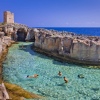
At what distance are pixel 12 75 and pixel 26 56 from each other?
12.8m

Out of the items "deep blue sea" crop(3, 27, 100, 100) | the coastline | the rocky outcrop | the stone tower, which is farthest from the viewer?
the stone tower

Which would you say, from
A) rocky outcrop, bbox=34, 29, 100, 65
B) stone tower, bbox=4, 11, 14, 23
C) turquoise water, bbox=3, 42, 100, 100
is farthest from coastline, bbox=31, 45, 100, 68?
stone tower, bbox=4, 11, 14, 23

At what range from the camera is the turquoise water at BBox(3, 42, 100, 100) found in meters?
24.0

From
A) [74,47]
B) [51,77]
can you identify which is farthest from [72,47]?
[51,77]

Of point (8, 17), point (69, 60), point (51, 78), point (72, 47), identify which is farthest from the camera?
point (8, 17)

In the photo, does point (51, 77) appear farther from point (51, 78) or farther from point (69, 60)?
point (69, 60)

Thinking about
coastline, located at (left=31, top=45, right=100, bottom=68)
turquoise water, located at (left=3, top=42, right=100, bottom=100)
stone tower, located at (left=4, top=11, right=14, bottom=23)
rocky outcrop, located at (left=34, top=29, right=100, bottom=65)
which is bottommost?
turquoise water, located at (left=3, top=42, right=100, bottom=100)

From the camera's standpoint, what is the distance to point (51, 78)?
29469 millimetres

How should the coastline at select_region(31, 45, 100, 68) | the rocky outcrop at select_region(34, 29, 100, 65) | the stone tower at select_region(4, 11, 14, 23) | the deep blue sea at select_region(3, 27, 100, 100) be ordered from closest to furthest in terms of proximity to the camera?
1. the deep blue sea at select_region(3, 27, 100, 100)
2. the coastline at select_region(31, 45, 100, 68)
3. the rocky outcrop at select_region(34, 29, 100, 65)
4. the stone tower at select_region(4, 11, 14, 23)

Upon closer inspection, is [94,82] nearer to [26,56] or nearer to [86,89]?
[86,89]

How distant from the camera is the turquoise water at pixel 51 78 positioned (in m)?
24.0

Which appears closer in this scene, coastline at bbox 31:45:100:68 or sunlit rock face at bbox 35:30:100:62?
coastline at bbox 31:45:100:68

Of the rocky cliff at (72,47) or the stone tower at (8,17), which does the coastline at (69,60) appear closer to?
the rocky cliff at (72,47)

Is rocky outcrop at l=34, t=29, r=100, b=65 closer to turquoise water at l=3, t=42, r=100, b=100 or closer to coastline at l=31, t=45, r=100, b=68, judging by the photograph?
coastline at l=31, t=45, r=100, b=68
